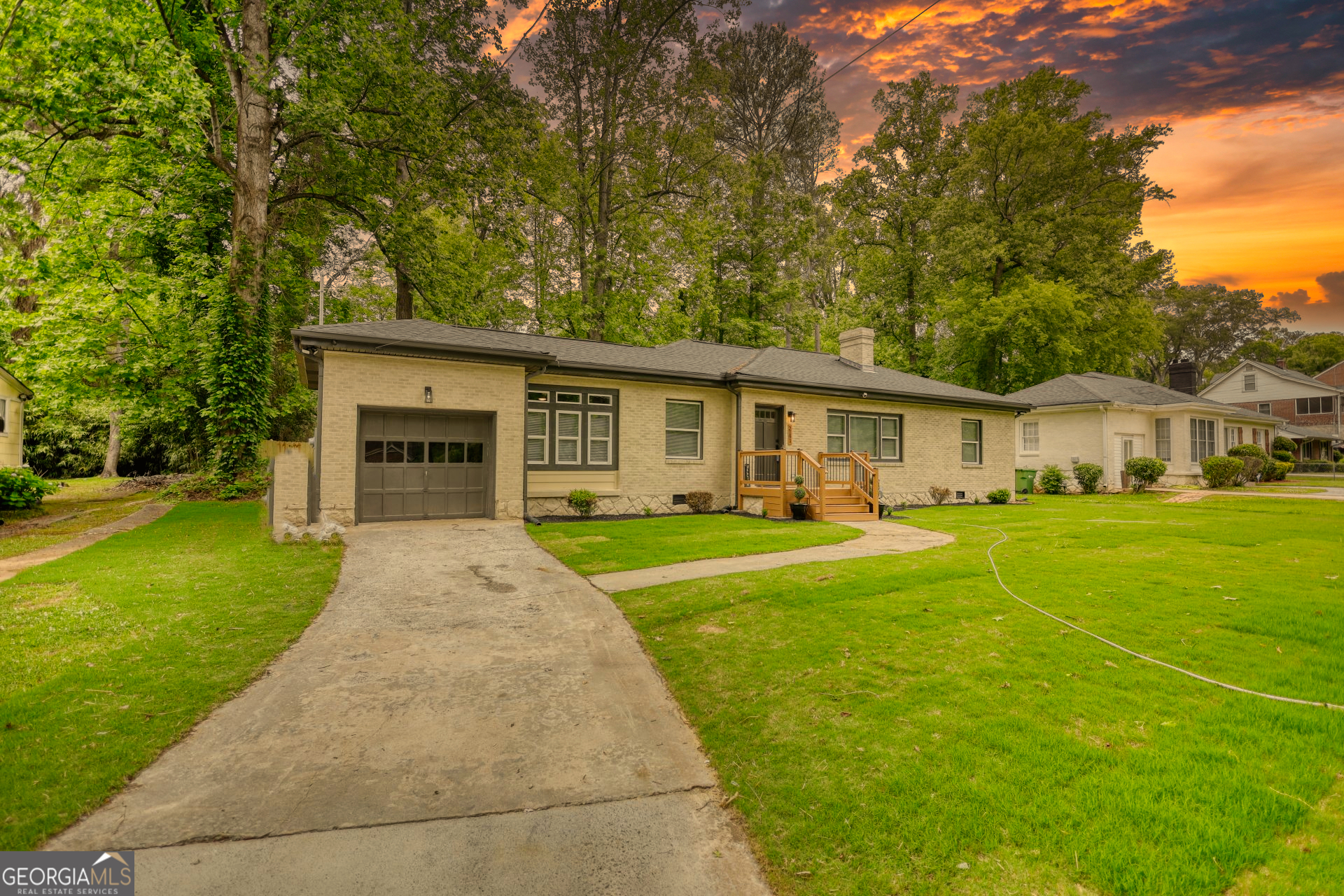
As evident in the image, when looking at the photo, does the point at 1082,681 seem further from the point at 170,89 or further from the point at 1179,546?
the point at 170,89

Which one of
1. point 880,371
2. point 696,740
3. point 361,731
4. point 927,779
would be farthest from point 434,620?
point 880,371

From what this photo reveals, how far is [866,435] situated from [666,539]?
961cm

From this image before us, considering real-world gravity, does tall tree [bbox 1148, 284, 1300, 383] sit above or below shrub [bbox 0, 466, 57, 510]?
above

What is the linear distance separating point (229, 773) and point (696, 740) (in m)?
2.69

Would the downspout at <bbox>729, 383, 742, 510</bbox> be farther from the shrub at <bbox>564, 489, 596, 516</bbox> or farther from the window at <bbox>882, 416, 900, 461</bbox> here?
the window at <bbox>882, 416, 900, 461</bbox>

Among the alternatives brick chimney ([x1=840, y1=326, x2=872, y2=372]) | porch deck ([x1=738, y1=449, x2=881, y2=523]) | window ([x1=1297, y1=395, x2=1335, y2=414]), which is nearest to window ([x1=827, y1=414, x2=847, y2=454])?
porch deck ([x1=738, y1=449, x2=881, y2=523])

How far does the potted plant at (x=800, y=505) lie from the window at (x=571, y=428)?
447cm

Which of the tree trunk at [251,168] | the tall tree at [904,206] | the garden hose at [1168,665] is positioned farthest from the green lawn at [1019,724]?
the tall tree at [904,206]

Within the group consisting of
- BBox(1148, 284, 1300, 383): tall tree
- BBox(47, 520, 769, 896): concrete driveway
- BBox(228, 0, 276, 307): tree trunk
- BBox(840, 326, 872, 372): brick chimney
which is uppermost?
BBox(1148, 284, 1300, 383): tall tree

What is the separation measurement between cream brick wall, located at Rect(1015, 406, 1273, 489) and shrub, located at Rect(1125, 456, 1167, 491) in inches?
31.3

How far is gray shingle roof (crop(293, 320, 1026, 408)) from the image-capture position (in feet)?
37.0

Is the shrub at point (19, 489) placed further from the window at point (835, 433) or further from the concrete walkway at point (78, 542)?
the window at point (835, 433)

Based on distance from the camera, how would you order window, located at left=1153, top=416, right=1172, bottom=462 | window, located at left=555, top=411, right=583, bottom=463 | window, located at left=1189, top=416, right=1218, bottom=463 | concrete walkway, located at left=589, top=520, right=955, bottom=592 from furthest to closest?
window, located at left=1189, top=416, right=1218, bottom=463, window, located at left=1153, top=416, right=1172, bottom=462, window, located at left=555, top=411, right=583, bottom=463, concrete walkway, located at left=589, top=520, right=955, bottom=592

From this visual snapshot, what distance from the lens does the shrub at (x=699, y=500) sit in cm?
1487
